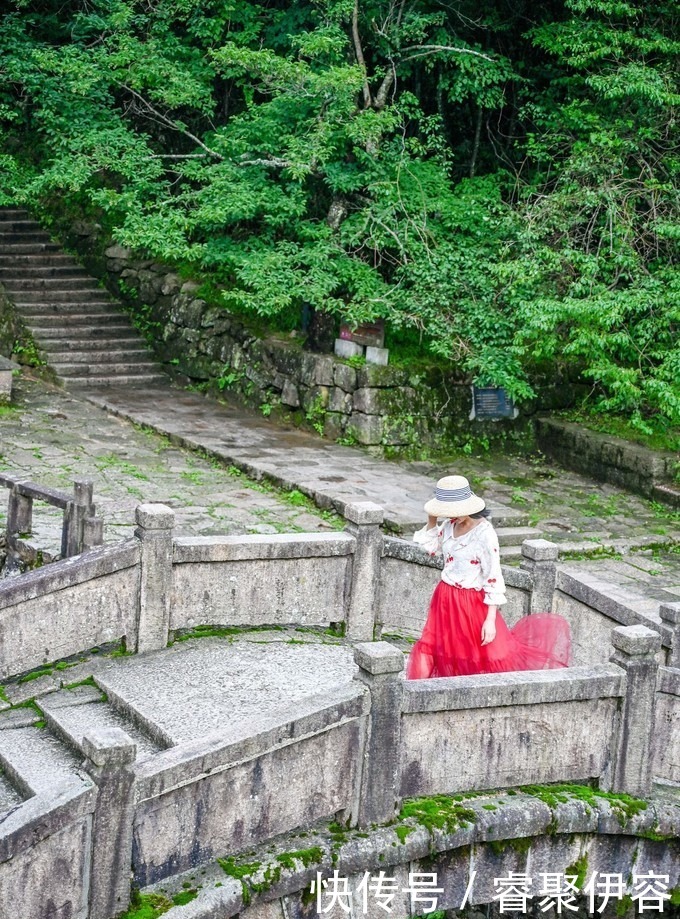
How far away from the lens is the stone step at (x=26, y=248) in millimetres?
22062

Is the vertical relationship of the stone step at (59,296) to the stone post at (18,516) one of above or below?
above

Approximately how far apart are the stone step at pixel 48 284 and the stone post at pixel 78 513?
11.5 meters

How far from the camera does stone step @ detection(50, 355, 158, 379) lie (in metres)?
19.2

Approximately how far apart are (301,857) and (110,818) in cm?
130

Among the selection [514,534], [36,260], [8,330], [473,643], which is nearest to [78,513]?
[473,643]

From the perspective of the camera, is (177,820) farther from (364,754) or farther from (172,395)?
(172,395)

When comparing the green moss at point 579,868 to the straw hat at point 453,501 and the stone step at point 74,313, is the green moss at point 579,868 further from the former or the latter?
the stone step at point 74,313

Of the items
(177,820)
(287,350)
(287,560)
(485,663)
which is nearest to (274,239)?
(287,350)

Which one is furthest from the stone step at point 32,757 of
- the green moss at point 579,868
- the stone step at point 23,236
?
A: the stone step at point 23,236

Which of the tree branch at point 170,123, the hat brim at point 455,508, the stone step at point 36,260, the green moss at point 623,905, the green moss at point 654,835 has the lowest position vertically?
the green moss at point 623,905

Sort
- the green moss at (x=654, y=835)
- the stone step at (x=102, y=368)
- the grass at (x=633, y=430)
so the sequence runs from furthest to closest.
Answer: the stone step at (x=102, y=368), the grass at (x=633, y=430), the green moss at (x=654, y=835)

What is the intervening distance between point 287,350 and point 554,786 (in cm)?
1115

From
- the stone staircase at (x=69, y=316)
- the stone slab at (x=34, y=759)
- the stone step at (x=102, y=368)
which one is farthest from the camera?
the stone staircase at (x=69, y=316)

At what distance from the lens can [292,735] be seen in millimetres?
6531
